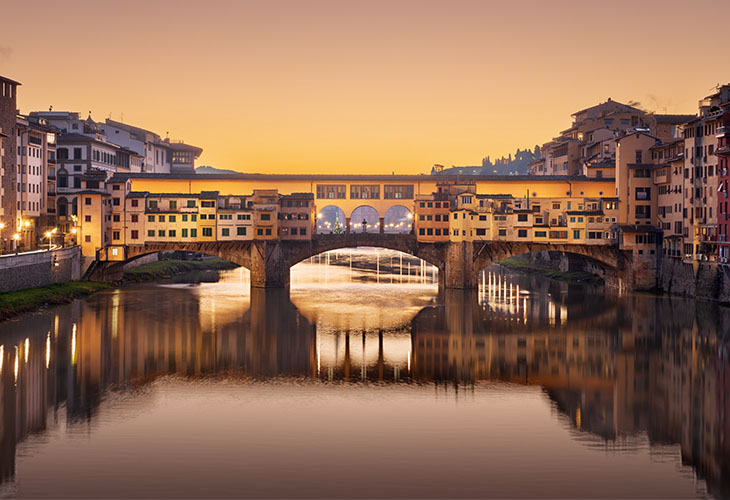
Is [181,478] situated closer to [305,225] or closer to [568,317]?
[568,317]

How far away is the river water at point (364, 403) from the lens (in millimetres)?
23172

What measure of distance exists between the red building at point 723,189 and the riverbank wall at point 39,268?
51455mm

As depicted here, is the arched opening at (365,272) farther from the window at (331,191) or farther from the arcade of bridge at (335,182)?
the window at (331,191)

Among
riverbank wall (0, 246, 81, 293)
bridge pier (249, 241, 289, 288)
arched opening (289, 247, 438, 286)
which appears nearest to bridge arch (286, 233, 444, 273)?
bridge pier (249, 241, 289, 288)

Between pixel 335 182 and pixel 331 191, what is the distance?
3.62 ft

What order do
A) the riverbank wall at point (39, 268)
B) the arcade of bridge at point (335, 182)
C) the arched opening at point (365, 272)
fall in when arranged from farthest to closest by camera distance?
the arched opening at point (365, 272)
the arcade of bridge at point (335, 182)
the riverbank wall at point (39, 268)

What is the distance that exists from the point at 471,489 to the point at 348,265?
91.4m

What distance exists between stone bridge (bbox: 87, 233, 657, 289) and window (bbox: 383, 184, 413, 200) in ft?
35.7

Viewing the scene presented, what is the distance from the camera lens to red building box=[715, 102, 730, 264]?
5619 centimetres

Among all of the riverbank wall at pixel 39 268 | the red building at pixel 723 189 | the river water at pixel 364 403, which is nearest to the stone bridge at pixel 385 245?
the riverbank wall at pixel 39 268

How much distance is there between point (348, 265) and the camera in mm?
113375

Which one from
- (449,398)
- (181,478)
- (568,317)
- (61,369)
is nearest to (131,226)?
(61,369)

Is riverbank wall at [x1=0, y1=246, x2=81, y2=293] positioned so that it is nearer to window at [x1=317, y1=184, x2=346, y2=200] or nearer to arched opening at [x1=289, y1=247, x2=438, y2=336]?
arched opening at [x1=289, y1=247, x2=438, y2=336]

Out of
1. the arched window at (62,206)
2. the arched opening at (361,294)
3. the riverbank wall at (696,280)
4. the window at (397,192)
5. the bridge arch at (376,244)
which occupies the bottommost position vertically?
the arched opening at (361,294)
